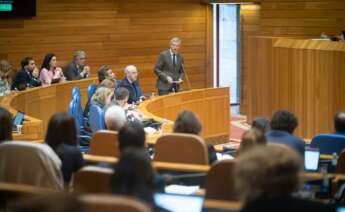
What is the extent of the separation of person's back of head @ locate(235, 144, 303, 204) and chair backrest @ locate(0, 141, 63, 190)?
6.41 ft

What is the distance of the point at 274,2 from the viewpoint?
15562 millimetres

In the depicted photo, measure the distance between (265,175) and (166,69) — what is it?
10.0 metres

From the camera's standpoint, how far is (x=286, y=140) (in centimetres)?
613

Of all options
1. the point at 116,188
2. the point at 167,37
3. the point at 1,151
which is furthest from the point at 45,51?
the point at 116,188

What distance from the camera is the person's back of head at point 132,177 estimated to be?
3.90m

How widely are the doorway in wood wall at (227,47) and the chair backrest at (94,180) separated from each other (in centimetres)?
1272

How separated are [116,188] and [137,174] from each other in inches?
5.2

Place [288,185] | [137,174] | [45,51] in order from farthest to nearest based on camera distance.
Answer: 1. [45,51]
2. [137,174]
3. [288,185]

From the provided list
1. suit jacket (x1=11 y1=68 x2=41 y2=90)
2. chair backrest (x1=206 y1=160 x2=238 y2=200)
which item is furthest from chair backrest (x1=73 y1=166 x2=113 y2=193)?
suit jacket (x1=11 y1=68 x2=41 y2=90)

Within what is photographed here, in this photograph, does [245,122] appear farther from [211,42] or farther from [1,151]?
[1,151]

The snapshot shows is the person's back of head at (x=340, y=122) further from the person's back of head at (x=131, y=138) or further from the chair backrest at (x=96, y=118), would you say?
the person's back of head at (x=131, y=138)

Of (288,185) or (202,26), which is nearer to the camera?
(288,185)

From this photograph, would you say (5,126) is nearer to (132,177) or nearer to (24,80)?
(132,177)

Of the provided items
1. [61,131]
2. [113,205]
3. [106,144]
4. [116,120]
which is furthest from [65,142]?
[113,205]
